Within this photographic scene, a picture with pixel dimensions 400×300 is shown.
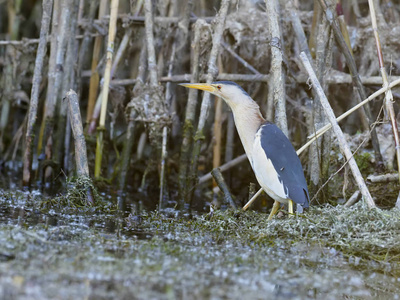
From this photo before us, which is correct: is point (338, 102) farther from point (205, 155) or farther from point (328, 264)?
point (328, 264)

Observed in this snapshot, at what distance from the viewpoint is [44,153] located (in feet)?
19.7

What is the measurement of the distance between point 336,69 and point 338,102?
1.21 ft

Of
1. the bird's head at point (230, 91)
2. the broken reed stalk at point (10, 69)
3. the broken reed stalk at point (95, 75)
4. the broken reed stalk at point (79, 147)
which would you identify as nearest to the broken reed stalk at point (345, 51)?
the bird's head at point (230, 91)

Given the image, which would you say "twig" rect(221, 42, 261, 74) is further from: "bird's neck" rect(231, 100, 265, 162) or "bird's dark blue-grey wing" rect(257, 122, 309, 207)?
"bird's dark blue-grey wing" rect(257, 122, 309, 207)

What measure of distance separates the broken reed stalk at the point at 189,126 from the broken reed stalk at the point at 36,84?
1.45 m

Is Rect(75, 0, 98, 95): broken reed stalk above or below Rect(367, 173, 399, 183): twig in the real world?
above

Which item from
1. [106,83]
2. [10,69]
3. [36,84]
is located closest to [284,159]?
[106,83]

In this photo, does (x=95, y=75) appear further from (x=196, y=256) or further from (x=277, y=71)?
(x=196, y=256)

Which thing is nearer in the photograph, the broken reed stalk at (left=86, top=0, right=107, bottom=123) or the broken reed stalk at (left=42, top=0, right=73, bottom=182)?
the broken reed stalk at (left=42, top=0, right=73, bottom=182)

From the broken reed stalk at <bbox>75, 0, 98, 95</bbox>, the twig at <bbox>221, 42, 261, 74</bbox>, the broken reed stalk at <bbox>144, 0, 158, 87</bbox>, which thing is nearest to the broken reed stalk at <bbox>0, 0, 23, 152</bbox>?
the broken reed stalk at <bbox>75, 0, 98, 95</bbox>

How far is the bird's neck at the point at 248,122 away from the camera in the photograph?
4.32m

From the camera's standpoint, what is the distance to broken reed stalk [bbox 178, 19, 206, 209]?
17.8 ft

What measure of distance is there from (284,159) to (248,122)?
508 millimetres

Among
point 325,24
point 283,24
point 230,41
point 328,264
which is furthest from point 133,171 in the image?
point 328,264
